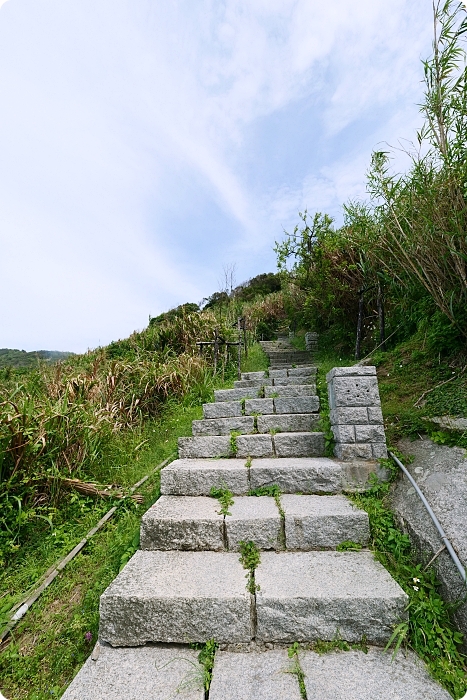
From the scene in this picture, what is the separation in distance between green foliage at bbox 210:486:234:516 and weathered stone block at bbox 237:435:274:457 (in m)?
0.55

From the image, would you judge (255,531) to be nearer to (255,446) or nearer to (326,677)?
(326,677)

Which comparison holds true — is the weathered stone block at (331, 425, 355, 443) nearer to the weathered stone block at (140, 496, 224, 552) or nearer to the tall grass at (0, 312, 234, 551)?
the weathered stone block at (140, 496, 224, 552)

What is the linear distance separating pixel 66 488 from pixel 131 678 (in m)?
1.66

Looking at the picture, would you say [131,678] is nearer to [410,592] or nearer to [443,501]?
[410,592]

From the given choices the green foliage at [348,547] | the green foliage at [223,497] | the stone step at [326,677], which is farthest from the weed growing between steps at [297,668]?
the green foliage at [223,497]

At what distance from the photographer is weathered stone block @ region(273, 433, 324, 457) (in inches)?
111

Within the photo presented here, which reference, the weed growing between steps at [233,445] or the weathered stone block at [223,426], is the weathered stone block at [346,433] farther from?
the weathered stone block at [223,426]

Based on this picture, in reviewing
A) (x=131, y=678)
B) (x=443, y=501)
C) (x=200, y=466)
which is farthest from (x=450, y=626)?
(x=200, y=466)

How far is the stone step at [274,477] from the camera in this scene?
2.34m

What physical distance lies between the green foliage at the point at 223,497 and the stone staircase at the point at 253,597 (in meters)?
0.02

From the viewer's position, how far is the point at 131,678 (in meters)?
1.33

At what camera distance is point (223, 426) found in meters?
3.38

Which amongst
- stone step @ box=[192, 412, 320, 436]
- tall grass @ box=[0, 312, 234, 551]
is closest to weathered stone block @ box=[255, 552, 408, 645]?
stone step @ box=[192, 412, 320, 436]

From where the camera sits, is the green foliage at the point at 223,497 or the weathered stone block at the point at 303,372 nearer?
the green foliage at the point at 223,497
